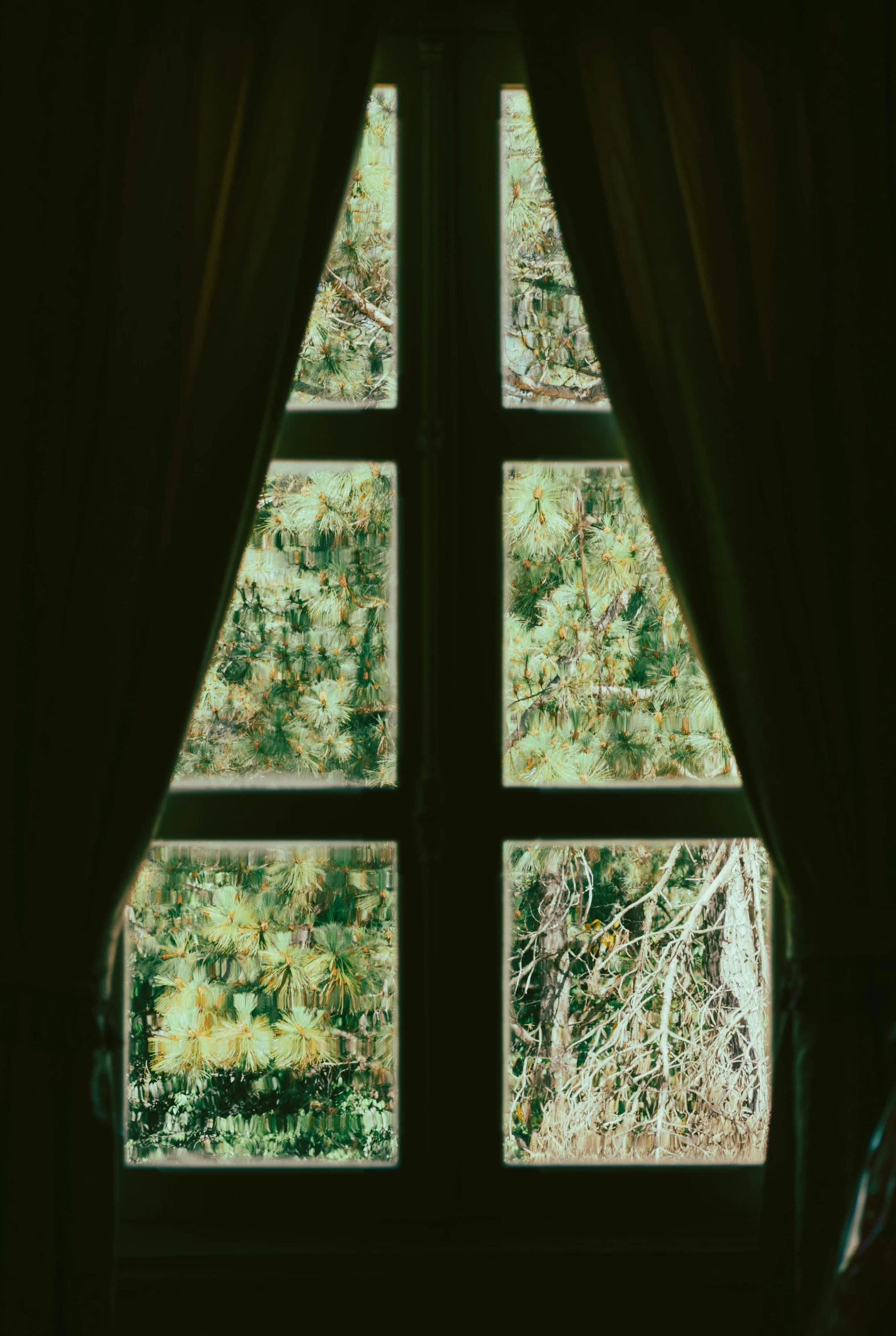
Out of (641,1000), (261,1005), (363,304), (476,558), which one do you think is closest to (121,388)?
(363,304)

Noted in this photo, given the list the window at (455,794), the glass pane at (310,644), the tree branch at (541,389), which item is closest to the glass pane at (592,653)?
the window at (455,794)

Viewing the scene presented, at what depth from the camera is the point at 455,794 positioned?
1.83 metres

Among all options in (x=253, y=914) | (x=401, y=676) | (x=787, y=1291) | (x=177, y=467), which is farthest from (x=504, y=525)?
(x=787, y=1291)

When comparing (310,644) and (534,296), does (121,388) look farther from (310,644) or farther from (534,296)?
(534,296)

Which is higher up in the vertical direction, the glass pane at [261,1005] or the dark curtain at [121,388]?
the dark curtain at [121,388]

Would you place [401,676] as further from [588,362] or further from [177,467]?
[588,362]

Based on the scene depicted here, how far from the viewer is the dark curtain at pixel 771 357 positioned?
5.57ft

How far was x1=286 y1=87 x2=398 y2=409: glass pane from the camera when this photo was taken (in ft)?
6.12

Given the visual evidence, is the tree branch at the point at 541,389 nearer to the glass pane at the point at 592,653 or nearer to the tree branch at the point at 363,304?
the glass pane at the point at 592,653

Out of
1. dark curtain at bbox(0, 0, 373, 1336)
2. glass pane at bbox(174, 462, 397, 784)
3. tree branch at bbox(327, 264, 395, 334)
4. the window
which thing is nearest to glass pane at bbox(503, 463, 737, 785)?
the window

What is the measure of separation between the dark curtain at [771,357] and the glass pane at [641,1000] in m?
0.15

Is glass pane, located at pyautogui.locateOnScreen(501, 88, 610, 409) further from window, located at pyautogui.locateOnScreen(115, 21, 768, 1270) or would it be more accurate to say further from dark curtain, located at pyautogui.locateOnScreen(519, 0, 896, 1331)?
dark curtain, located at pyautogui.locateOnScreen(519, 0, 896, 1331)

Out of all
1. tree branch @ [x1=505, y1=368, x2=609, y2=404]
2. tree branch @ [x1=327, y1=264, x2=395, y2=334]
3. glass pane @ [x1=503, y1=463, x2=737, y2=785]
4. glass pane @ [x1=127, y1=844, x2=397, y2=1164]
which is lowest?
glass pane @ [x1=127, y1=844, x2=397, y2=1164]

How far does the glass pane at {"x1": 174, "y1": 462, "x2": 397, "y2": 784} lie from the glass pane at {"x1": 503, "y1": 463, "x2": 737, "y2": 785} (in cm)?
24
